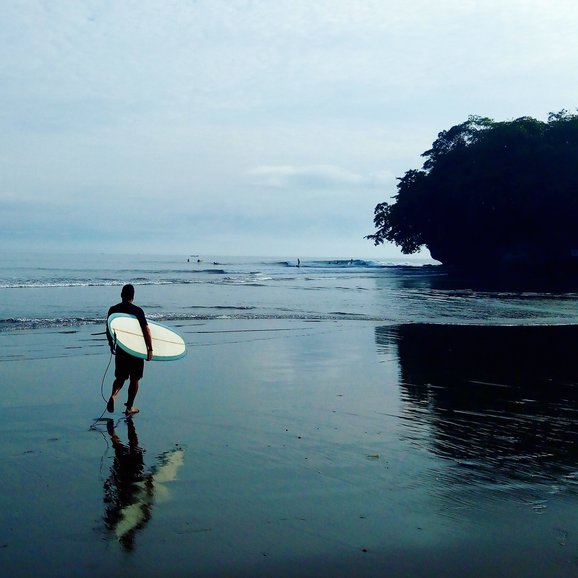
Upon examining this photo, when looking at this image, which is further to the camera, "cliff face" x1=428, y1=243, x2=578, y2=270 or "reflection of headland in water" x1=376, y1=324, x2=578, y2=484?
"cliff face" x1=428, y1=243, x2=578, y2=270

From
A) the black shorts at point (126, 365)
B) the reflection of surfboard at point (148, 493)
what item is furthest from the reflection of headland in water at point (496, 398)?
the black shorts at point (126, 365)

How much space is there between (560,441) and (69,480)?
505cm

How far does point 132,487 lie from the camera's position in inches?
217

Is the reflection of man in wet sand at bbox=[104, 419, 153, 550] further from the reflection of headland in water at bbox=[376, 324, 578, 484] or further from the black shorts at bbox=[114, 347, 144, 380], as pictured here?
the reflection of headland in water at bbox=[376, 324, 578, 484]

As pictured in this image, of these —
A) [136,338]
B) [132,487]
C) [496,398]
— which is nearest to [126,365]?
[136,338]

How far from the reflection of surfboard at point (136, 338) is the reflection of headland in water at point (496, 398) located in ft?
11.0

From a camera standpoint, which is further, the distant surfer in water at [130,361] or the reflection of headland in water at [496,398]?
the distant surfer in water at [130,361]

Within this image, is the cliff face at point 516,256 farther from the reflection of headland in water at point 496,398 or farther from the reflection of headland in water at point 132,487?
the reflection of headland in water at point 132,487

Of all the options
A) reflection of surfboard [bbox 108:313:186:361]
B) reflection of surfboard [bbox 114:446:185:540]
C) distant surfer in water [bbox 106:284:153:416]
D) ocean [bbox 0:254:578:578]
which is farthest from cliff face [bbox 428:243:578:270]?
reflection of surfboard [bbox 114:446:185:540]

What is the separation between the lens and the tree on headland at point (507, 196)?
64312 mm

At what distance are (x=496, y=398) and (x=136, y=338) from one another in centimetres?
511

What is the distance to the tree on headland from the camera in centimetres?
6431

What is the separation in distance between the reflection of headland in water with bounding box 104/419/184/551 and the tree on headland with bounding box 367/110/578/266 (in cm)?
6307

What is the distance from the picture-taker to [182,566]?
13.6 feet
